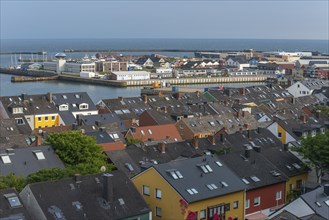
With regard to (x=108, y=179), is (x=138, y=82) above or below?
below

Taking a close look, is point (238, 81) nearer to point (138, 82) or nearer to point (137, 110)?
point (138, 82)

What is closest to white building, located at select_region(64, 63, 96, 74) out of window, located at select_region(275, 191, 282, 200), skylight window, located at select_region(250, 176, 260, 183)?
window, located at select_region(275, 191, 282, 200)

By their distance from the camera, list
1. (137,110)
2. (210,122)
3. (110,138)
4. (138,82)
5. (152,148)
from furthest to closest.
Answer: (138,82) < (137,110) < (210,122) < (110,138) < (152,148)

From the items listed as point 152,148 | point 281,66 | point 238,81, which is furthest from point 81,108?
point 281,66

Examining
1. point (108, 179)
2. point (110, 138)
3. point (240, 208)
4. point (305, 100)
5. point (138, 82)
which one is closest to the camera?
point (108, 179)

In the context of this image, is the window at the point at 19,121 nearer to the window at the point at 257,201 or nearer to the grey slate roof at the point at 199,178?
the grey slate roof at the point at 199,178

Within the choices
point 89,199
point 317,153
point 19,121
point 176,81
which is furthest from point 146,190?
point 176,81

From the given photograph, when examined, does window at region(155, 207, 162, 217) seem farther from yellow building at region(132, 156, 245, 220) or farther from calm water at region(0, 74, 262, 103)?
calm water at region(0, 74, 262, 103)

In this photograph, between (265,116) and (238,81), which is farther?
(238,81)

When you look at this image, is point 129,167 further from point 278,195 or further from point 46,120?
point 46,120
